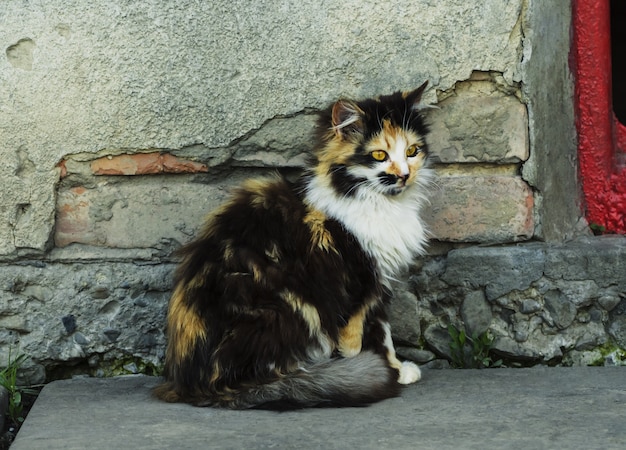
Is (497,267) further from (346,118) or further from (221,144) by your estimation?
(221,144)

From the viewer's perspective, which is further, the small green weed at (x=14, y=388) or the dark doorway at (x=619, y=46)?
the dark doorway at (x=619, y=46)

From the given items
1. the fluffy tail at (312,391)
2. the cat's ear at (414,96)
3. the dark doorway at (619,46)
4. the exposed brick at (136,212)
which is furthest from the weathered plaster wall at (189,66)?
the dark doorway at (619,46)

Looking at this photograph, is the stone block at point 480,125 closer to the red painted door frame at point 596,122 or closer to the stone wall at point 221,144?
the stone wall at point 221,144

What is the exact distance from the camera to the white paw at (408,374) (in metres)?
3.68

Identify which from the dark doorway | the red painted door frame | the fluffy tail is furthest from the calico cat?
the dark doorway

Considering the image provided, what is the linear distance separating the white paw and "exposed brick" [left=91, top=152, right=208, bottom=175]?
3.95 ft

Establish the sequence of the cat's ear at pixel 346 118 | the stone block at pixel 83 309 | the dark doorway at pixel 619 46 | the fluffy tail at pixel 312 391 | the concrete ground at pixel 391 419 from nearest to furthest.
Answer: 1. the concrete ground at pixel 391 419
2. the fluffy tail at pixel 312 391
3. the cat's ear at pixel 346 118
4. the stone block at pixel 83 309
5. the dark doorway at pixel 619 46

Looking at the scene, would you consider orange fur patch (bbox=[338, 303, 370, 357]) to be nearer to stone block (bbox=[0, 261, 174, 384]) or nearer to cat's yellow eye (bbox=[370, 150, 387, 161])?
cat's yellow eye (bbox=[370, 150, 387, 161])

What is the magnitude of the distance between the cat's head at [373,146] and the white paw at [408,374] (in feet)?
2.39

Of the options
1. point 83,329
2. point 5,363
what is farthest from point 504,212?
point 5,363

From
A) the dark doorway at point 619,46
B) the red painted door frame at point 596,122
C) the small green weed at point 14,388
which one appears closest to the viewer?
the small green weed at point 14,388

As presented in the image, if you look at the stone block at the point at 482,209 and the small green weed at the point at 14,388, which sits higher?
the stone block at the point at 482,209

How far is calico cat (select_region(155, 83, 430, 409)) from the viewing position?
3.35 metres

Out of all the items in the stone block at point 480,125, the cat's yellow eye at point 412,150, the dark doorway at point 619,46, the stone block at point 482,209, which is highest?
the dark doorway at point 619,46
